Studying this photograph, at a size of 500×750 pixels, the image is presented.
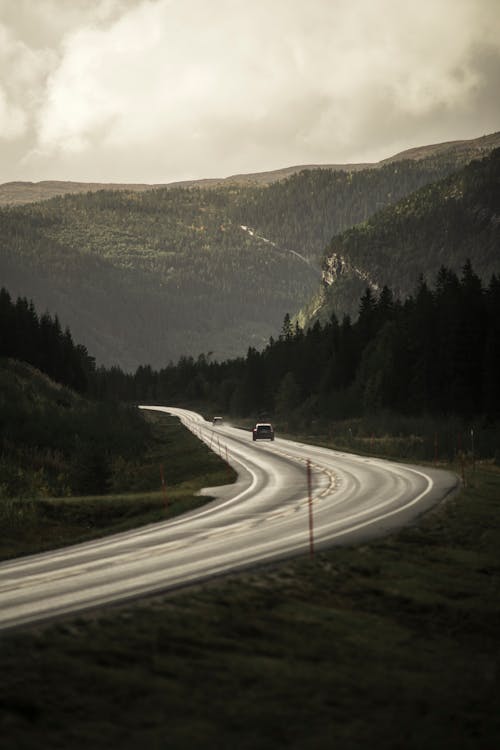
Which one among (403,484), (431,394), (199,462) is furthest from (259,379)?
(403,484)

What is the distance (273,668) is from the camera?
33.8ft

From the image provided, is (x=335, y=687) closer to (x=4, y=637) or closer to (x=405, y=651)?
(x=405, y=651)

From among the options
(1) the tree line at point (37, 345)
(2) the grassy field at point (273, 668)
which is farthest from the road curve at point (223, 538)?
(1) the tree line at point (37, 345)

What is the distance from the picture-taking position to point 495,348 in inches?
2948

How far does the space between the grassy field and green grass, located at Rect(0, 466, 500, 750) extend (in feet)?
0.08

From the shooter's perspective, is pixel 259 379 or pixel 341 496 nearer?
pixel 341 496

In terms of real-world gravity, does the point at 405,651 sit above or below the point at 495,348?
below

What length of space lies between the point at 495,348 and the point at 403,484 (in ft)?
145

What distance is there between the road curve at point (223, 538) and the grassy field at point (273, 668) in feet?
4.64

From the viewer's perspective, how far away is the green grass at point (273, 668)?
8461 millimetres

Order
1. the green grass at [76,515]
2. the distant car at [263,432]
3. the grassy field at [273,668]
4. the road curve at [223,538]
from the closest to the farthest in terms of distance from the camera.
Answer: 1. the grassy field at [273,668]
2. the road curve at [223,538]
3. the green grass at [76,515]
4. the distant car at [263,432]

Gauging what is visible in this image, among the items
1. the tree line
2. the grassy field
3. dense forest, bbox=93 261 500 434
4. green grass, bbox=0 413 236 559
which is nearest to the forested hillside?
dense forest, bbox=93 261 500 434

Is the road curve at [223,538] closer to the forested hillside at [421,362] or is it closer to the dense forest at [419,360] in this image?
the forested hillside at [421,362]

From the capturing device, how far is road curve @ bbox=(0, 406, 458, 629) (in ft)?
48.3
